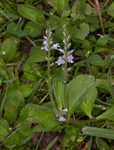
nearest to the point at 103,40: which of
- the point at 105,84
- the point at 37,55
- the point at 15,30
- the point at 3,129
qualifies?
the point at 105,84

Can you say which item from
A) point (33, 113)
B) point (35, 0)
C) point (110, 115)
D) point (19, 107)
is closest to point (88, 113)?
point (110, 115)

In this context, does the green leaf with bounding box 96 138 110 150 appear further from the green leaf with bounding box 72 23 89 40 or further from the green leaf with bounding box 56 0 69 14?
the green leaf with bounding box 56 0 69 14

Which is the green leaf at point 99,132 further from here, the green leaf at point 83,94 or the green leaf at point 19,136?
the green leaf at point 19,136

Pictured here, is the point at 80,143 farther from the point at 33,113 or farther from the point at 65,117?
the point at 33,113

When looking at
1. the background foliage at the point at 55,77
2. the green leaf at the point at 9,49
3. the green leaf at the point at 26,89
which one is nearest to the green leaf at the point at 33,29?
the background foliage at the point at 55,77

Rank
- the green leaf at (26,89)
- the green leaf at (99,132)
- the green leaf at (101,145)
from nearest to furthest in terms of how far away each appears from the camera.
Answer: the green leaf at (99,132), the green leaf at (101,145), the green leaf at (26,89)

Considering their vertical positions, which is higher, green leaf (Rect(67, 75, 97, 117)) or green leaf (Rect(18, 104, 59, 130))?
green leaf (Rect(67, 75, 97, 117))

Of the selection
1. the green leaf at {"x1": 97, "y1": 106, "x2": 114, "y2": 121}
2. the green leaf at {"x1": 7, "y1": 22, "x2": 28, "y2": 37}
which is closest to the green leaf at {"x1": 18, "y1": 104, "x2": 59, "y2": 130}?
the green leaf at {"x1": 97, "y1": 106, "x2": 114, "y2": 121}
